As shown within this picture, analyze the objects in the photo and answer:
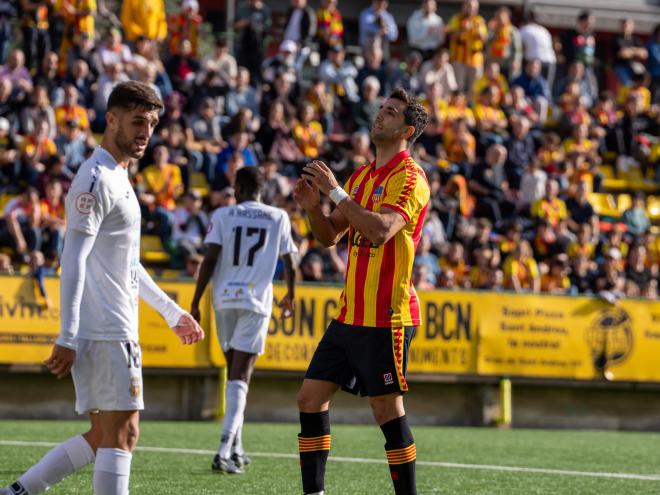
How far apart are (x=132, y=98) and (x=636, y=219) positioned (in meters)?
16.0

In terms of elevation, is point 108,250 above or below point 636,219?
below

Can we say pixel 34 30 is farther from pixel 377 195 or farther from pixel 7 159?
pixel 377 195

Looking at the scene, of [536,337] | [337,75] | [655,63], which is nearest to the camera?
[536,337]

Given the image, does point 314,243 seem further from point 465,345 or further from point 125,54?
point 125,54

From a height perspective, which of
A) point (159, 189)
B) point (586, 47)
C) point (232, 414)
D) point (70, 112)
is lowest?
point (232, 414)

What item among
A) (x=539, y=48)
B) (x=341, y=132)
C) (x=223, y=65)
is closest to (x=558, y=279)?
(x=341, y=132)

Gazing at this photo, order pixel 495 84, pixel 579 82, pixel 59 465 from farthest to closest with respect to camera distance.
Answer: pixel 579 82, pixel 495 84, pixel 59 465

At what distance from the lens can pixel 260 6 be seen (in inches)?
861

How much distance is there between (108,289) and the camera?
5.66 metres

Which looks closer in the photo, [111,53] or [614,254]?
[614,254]

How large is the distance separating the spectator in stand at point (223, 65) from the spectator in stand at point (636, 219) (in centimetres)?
660

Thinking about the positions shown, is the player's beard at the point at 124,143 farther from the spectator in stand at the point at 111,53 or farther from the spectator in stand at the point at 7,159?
the spectator in stand at the point at 111,53

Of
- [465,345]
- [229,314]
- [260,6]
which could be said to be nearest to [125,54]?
[260,6]

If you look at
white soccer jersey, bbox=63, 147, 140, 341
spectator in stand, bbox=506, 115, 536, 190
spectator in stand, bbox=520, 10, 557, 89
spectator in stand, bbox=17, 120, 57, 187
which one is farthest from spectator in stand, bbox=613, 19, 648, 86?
white soccer jersey, bbox=63, 147, 140, 341
